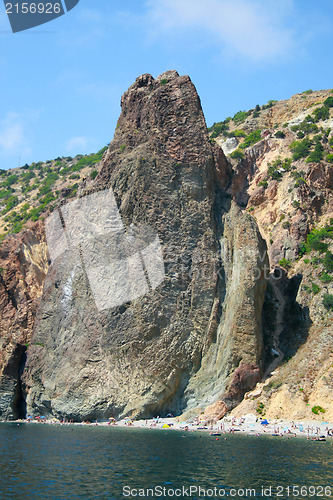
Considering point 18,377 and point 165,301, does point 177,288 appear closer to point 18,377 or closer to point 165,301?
point 165,301

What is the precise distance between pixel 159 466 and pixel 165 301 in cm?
2588

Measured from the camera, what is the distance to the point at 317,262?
5344 centimetres

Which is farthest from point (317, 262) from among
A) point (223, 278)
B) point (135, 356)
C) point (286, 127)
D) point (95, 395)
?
point (286, 127)

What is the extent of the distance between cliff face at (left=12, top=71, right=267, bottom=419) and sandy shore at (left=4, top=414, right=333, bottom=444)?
1722mm

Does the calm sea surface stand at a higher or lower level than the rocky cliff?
lower

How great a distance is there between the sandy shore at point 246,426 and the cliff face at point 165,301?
5.65 ft

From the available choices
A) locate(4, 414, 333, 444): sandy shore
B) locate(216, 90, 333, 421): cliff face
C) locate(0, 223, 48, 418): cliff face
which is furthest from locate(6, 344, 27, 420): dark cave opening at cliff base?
locate(216, 90, 333, 421): cliff face

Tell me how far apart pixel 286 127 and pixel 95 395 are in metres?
50.9

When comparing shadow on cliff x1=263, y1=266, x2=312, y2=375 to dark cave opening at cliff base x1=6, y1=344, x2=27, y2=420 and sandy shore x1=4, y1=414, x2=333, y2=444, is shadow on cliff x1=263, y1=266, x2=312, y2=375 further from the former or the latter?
dark cave opening at cliff base x1=6, y1=344, x2=27, y2=420

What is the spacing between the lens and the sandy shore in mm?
38562

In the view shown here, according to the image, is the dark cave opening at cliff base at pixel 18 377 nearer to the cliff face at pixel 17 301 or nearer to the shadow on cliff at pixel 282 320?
the cliff face at pixel 17 301

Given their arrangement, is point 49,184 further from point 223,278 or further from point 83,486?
point 83,486

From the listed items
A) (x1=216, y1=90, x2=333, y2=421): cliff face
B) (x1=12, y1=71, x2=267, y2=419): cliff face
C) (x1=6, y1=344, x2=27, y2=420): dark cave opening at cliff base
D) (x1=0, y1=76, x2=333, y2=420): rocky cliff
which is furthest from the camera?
(x1=6, y1=344, x2=27, y2=420): dark cave opening at cliff base

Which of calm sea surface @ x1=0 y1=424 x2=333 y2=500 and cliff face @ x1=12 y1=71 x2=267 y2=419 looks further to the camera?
cliff face @ x1=12 y1=71 x2=267 y2=419
